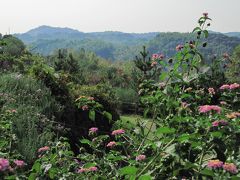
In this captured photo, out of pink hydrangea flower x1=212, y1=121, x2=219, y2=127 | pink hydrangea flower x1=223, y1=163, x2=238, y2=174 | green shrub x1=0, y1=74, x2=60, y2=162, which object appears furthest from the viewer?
green shrub x1=0, y1=74, x2=60, y2=162

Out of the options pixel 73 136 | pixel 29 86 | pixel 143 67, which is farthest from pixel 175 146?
pixel 143 67

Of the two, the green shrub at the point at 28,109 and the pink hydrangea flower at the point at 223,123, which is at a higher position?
the pink hydrangea flower at the point at 223,123

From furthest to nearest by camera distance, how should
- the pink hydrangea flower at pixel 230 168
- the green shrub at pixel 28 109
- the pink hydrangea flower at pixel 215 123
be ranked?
the green shrub at pixel 28 109 → the pink hydrangea flower at pixel 215 123 → the pink hydrangea flower at pixel 230 168

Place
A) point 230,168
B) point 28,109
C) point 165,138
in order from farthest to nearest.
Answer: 1. point 28,109
2. point 165,138
3. point 230,168

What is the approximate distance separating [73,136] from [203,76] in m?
4.50

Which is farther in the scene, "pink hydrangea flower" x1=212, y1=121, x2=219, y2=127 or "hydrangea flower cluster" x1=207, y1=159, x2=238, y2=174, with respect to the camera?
"pink hydrangea flower" x1=212, y1=121, x2=219, y2=127

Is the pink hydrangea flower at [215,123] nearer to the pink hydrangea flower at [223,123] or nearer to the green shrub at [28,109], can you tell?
the pink hydrangea flower at [223,123]

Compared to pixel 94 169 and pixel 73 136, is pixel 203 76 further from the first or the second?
pixel 73 136

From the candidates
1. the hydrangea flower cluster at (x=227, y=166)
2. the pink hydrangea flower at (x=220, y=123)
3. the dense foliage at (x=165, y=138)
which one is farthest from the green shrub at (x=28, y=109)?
the hydrangea flower cluster at (x=227, y=166)

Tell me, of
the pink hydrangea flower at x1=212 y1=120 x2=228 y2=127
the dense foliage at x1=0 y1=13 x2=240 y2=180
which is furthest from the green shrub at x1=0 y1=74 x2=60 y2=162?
the pink hydrangea flower at x1=212 y1=120 x2=228 y2=127

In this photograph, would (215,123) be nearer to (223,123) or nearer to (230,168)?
(223,123)

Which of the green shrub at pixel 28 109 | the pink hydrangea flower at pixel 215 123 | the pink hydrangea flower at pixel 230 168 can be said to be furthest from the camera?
the green shrub at pixel 28 109

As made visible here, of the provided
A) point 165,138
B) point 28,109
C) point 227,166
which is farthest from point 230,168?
point 28,109

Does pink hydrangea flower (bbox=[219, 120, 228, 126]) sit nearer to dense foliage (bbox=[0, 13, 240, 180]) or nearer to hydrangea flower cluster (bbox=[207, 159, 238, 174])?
dense foliage (bbox=[0, 13, 240, 180])
